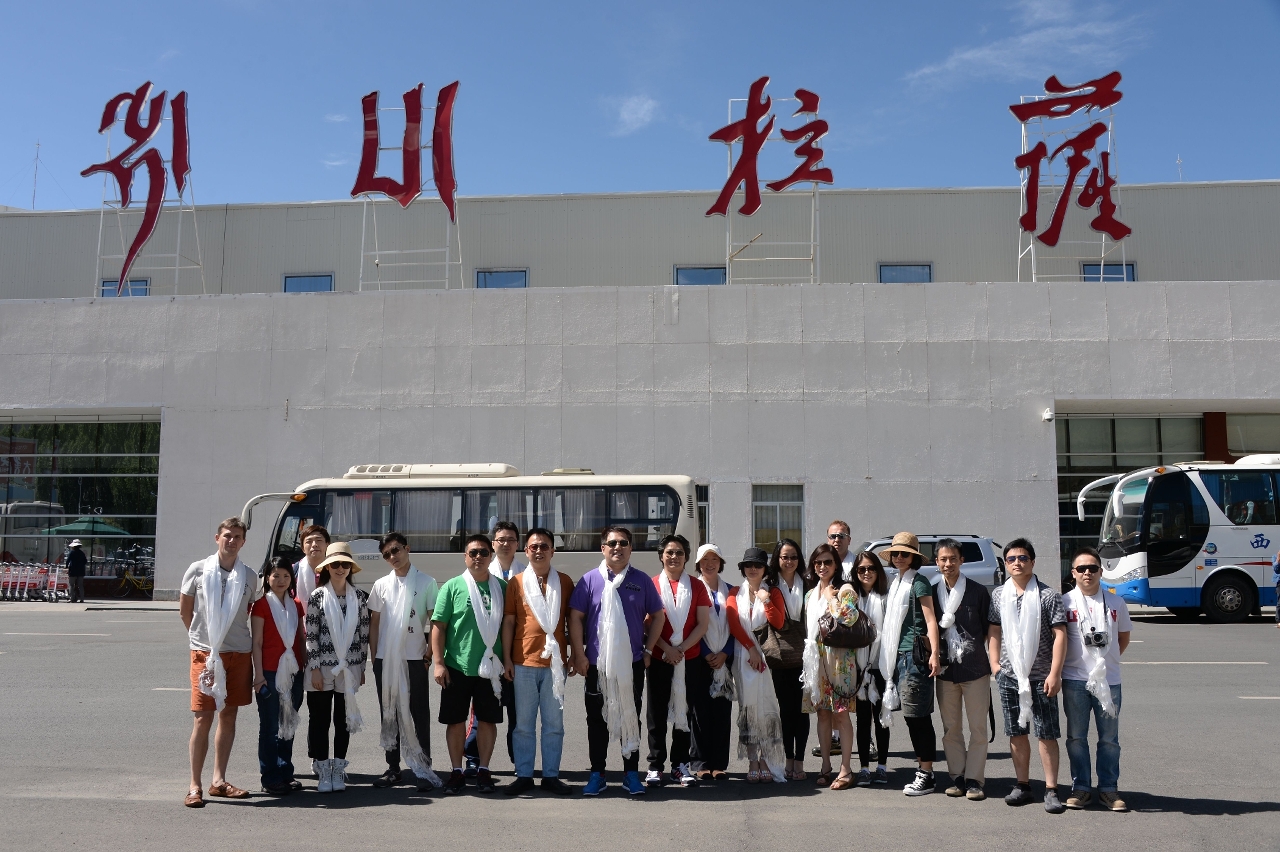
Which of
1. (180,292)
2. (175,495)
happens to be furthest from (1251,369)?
(180,292)

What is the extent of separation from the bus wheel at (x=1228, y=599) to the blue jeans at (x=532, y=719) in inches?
699

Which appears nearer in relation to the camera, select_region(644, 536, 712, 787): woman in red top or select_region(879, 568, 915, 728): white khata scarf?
select_region(879, 568, 915, 728): white khata scarf

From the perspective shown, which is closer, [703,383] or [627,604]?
[627,604]

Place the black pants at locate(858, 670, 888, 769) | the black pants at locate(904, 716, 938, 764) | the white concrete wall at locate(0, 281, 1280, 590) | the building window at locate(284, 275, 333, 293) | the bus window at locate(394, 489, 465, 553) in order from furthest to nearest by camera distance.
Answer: the building window at locate(284, 275, 333, 293) → the white concrete wall at locate(0, 281, 1280, 590) → the bus window at locate(394, 489, 465, 553) → the black pants at locate(858, 670, 888, 769) → the black pants at locate(904, 716, 938, 764)

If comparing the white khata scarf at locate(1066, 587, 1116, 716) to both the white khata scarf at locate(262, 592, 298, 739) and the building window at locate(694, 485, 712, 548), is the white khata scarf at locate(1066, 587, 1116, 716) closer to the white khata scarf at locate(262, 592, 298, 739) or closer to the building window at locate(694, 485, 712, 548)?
the white khata scarf at locate(262, 592, 298, 739)

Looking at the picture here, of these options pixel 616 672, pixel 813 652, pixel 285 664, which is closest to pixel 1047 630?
pixel 813 652

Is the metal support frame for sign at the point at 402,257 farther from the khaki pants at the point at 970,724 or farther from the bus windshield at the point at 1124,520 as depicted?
the khaki pants at the point at 970,724

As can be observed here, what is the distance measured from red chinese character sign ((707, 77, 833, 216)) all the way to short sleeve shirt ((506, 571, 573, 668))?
21588 millimetres

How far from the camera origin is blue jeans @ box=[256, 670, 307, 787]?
712 cm

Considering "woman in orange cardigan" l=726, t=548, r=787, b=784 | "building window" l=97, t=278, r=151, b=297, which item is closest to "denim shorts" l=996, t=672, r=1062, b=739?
"woman in orange cardigan" l=726, t=548, r=787, b=784

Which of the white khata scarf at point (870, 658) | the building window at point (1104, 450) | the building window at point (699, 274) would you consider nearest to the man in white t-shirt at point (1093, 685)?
the white khata scarf at point (870, 658)

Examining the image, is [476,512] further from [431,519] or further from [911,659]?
[911,659]

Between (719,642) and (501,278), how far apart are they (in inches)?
967

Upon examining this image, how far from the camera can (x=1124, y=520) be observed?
2202 cm
